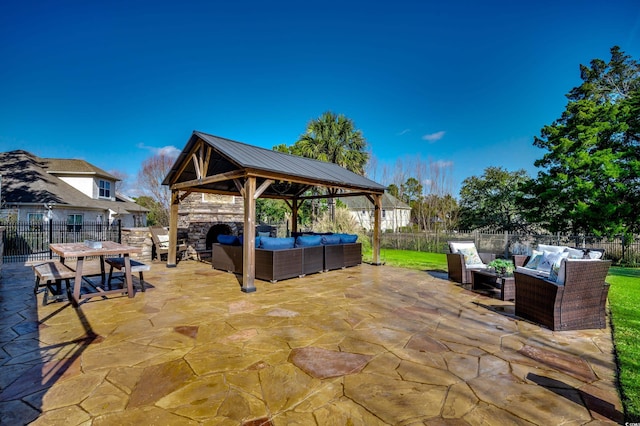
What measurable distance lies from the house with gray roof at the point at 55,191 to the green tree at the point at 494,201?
23.0m

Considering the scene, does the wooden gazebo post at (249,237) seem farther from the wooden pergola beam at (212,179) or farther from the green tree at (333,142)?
the green tree at (333,142)

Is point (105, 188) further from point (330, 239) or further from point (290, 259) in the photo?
point (290, 259)

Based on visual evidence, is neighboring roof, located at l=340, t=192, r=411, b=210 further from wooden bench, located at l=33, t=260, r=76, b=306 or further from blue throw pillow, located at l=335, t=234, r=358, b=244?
wooden bench, located at l=33, t=260, r=76, b=306

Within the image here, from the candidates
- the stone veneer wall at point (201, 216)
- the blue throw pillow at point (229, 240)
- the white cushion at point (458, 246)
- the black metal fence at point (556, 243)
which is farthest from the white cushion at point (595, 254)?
the stone veneer wall at point (201, 216)

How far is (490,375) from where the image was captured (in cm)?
271

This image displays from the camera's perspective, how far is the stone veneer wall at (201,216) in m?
11.4

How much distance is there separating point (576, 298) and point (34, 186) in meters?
22.9

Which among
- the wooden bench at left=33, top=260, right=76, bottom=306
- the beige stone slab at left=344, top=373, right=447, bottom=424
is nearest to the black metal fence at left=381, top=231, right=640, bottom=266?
the beige stone slab at left=344, top=373, right=447, bottom=424

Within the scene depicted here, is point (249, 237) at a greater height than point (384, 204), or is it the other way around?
point (384, 204)

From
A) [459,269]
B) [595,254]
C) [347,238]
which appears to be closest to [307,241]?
[347,238]

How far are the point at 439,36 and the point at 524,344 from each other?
38.5 feet

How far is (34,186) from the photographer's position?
53.2ft

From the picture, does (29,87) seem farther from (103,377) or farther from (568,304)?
(568,304)

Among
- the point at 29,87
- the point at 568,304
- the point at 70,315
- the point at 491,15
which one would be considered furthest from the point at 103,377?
the point at 29,87
